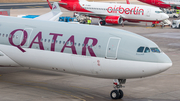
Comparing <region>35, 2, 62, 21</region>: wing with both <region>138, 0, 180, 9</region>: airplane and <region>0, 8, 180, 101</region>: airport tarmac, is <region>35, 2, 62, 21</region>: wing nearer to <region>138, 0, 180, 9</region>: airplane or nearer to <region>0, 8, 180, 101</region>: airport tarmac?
<region>0, 8, 180, 101</region>: airport tarmac

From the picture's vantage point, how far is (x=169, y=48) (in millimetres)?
39906

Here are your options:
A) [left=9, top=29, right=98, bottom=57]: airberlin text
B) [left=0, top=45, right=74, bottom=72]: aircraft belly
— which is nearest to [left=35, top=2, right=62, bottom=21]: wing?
[left=9, top=29, right=98, bottom=57]: airberlin text

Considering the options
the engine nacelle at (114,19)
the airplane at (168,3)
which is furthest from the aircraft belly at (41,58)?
the airplane at (168,3)

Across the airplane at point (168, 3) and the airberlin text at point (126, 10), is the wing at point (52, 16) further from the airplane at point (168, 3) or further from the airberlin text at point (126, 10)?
the airplane at point (168, 3)

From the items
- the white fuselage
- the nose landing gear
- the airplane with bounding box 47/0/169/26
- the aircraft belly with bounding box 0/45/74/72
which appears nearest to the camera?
the white fuselage

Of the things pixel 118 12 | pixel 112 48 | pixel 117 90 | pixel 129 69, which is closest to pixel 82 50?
pixel 112 48

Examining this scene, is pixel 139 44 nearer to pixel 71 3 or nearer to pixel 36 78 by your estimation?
pixel 36 78

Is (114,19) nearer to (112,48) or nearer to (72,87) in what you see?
(72,87)

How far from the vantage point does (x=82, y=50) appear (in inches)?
766

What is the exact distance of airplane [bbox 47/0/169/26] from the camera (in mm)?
60188

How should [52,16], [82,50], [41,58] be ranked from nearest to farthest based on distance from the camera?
[82,50] → [41,58] → [52,16]

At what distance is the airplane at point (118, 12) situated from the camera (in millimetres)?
60188

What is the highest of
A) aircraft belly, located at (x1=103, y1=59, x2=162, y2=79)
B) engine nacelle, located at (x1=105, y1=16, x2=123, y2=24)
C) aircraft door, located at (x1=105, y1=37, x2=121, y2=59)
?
engine nacelle, located at (x1=105, y1=16, x2=123, y2=24)

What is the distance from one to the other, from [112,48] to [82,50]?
1.91m
